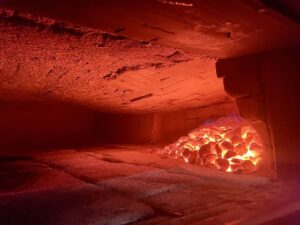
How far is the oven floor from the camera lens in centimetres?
138

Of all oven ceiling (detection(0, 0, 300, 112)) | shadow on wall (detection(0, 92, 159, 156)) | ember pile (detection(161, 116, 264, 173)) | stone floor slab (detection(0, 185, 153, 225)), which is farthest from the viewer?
shadow on wall (detection(0, 92, 159, 156))

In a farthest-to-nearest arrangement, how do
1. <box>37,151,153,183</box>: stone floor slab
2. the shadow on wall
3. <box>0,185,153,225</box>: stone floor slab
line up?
the shadow on wall < <box>37,151,153,183</box>: stone floor slab < <box>0,185,153,225</box>: stone floor slab

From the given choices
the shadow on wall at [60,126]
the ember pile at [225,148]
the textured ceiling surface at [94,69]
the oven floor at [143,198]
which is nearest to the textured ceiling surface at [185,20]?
the textured ceiling surface at [94,69]

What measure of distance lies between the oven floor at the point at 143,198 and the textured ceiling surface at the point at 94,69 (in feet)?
3.66

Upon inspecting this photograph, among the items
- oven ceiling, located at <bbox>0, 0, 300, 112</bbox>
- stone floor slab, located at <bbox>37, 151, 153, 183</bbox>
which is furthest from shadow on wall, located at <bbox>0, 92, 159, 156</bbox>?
stone floor slab, located at <bbox>37, 151, 153, 183</bbox>

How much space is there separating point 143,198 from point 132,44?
1247mm

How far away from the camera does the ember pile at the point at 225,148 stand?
2.71 meters

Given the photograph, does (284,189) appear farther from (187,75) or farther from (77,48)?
(77,48)

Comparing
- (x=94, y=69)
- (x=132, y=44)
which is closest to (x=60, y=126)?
(x=94, y=69)

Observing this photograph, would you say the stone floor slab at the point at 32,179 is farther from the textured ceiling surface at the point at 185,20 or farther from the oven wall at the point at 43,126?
the oven wall at the point at 43,126

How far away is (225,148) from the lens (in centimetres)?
304

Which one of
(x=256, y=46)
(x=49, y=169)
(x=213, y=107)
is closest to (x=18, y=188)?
(x=49, y=169)

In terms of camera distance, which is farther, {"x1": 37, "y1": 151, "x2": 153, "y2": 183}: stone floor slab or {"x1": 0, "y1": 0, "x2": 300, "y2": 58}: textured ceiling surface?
{"x1": 37, "y1": 151, "x2": 153, "y2": 183}: stone floor slab

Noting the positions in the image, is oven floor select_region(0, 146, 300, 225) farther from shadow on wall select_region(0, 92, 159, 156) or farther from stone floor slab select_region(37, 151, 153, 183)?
shadow on wall select_region(0, 92, 159, 156)
